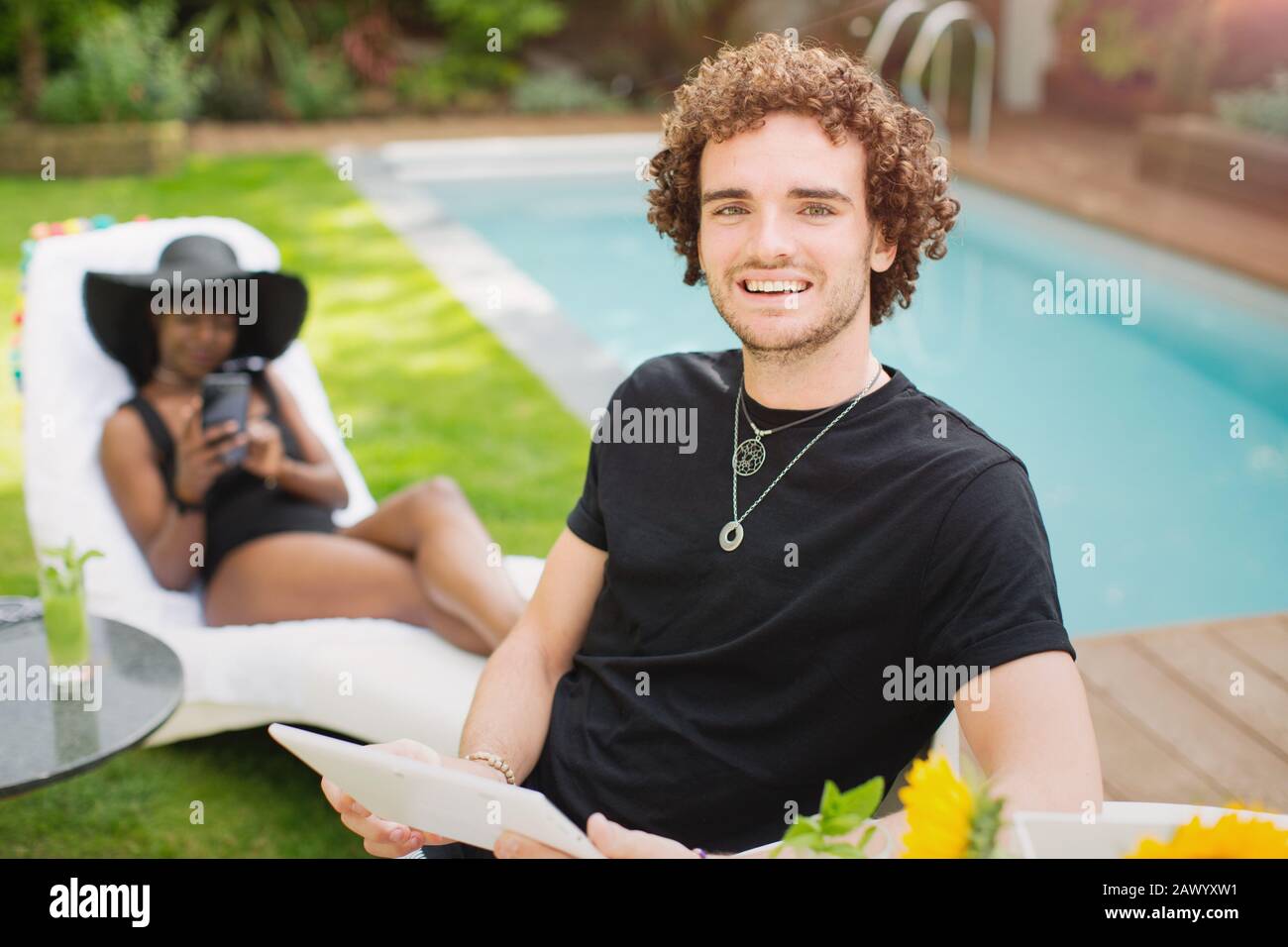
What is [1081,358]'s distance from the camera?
6.58m

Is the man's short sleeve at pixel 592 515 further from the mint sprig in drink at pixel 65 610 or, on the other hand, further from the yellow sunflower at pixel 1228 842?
the yellow sunflower at pixel 1228 842

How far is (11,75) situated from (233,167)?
8.09 feet

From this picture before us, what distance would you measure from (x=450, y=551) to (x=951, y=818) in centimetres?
203

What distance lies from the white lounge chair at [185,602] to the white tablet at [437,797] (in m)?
1.00

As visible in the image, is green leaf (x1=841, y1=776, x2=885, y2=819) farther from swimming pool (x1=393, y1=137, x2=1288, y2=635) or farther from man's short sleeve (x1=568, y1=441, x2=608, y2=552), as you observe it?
swimming pool (x1=393, y1=137, x2=1288, y2=635)

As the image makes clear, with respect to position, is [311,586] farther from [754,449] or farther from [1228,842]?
[1228,842]

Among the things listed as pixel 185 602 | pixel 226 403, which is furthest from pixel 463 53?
pixel 185 602

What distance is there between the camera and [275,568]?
117 inches

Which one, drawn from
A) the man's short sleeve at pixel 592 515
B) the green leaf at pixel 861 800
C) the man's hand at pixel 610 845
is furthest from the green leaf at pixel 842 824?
the man's short sleeve at pixel 592 515

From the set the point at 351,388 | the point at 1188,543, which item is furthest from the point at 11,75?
the point at 1188,543

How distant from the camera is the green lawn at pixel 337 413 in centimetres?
281

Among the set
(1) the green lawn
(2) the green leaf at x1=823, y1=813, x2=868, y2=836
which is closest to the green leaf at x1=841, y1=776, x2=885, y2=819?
(2) the green leaf at x1=823, y1=813, x2=868, y2=836

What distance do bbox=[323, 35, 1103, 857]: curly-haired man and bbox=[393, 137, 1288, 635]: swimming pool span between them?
2.57m
